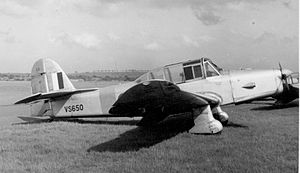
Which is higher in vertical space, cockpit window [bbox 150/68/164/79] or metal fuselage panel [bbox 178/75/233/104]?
cockpit window [bbox 150/68/164/79]

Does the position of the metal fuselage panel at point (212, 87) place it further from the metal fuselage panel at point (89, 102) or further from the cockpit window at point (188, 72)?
the metal fuselage panel at point (89, 102)

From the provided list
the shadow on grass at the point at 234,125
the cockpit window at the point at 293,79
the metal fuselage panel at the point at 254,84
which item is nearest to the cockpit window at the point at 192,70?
the metal fuselage panel at the point at 254,84

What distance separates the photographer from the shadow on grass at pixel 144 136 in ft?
20.4

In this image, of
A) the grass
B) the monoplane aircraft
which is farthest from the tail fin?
the grass

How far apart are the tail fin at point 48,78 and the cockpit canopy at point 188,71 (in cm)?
400

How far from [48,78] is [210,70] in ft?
18.4

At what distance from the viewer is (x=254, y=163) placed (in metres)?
4.73

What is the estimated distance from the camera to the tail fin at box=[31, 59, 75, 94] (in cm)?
1032

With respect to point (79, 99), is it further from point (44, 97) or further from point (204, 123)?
point (204, 123)

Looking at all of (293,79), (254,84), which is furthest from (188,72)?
(293,79)

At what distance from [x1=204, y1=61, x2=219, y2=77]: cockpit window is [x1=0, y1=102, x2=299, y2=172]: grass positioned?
145 cm

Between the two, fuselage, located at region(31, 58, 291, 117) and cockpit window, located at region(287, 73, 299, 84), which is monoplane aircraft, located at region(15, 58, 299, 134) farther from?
cockpit window, located at region(287, 73, 299, 84)

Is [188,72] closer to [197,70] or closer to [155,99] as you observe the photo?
[197,70]

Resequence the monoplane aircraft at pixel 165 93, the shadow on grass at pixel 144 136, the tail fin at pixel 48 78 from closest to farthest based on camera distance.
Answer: the monoplane aircraft at pixel 165 93, the shadow on grass at pixel 144 136, the tail fin at pixel 48 78
